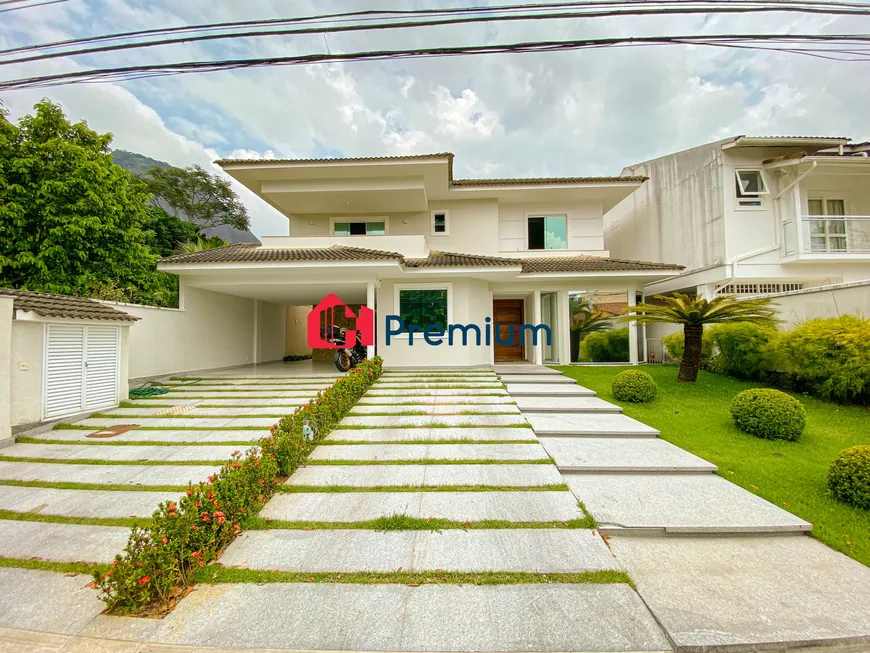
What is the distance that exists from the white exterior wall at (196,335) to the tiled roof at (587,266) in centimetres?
1016

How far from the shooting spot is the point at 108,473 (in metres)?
4.61

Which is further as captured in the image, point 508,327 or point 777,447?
point 508,327

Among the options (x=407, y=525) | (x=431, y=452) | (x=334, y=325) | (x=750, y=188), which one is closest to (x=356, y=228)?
(x=334, y=325)

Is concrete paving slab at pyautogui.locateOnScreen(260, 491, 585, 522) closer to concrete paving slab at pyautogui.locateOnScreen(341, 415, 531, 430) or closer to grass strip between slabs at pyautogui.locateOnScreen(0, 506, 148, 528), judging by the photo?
grass strip between slabs at pyautogui.locateOnScreen(0, 506, 148, 528)

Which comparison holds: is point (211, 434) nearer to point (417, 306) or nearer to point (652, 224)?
point (417, 306)

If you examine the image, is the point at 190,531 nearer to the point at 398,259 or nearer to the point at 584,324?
the point at 398,259

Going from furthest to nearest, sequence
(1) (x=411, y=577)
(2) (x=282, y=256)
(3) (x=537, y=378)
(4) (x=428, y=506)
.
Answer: (2) (x=282, y=256) < (3) (x=537, y=378) < (4) (x=428, y=506) < (1) (x=411, y=577)

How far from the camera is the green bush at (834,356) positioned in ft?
21.3

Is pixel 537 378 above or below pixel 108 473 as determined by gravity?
above

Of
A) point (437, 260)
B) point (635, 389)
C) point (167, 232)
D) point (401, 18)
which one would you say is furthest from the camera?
point (167, 232)

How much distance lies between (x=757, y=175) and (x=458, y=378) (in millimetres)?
13317

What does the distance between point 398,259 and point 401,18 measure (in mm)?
5089

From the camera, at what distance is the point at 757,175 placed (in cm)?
1295

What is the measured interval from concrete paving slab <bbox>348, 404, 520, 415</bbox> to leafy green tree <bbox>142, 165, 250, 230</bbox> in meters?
28.6
